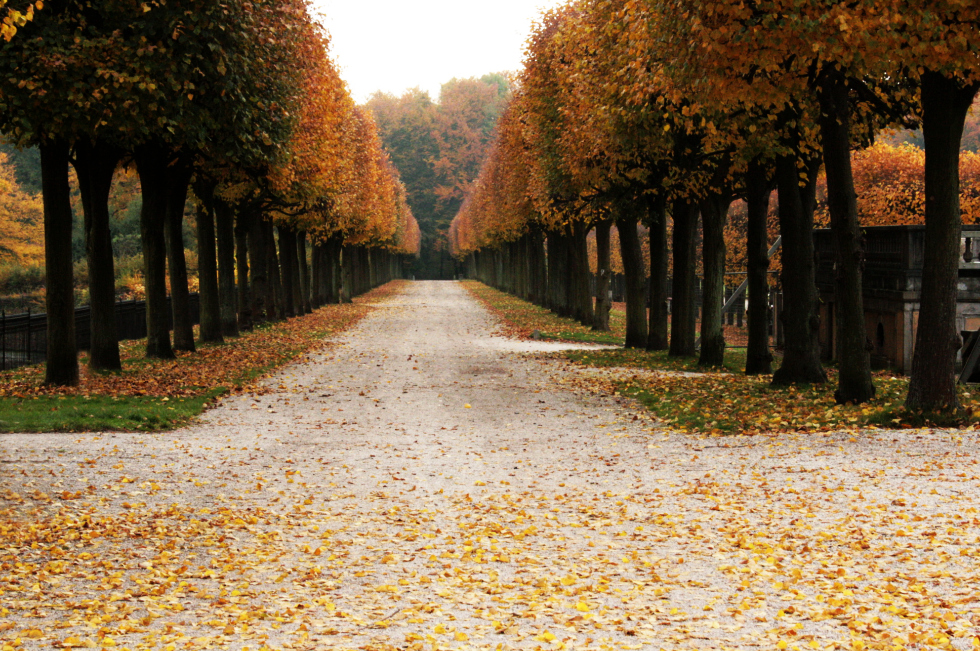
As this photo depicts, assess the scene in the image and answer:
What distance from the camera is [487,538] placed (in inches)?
316

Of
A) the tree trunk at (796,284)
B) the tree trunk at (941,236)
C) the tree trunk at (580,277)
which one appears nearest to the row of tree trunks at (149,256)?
the tree trunk at (580,277)

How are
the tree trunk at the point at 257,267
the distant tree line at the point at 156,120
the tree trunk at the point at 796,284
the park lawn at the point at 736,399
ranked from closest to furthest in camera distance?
the park lawn at the point at 736,399, the distant tree line at the point at 156,120, the tree trunk at the point at 796,284, the tree trunk at the point at 257,267

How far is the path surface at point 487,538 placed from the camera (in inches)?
230

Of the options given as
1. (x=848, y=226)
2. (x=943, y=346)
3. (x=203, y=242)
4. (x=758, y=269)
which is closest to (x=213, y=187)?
(x=203, y=242)

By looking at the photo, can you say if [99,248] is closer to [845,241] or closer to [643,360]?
[643,360]

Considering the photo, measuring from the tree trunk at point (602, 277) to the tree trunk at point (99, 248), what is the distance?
17477 mm

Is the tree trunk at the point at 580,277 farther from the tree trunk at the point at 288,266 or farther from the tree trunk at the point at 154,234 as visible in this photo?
the tree trunk at the point at 154,234

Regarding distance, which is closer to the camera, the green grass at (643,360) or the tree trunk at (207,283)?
the green grass at (643,360)

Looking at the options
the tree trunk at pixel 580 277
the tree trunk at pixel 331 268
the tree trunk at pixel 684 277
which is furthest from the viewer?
the tree trunk at pixel 331 268

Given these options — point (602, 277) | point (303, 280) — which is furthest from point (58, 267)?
point (303, 280)

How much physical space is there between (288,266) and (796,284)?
2795cm

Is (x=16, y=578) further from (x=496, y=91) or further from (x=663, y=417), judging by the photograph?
(x=496, y=91)

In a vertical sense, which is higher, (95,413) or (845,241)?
(845,241)

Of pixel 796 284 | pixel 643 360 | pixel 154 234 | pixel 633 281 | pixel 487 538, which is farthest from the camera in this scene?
pixel 633 281
